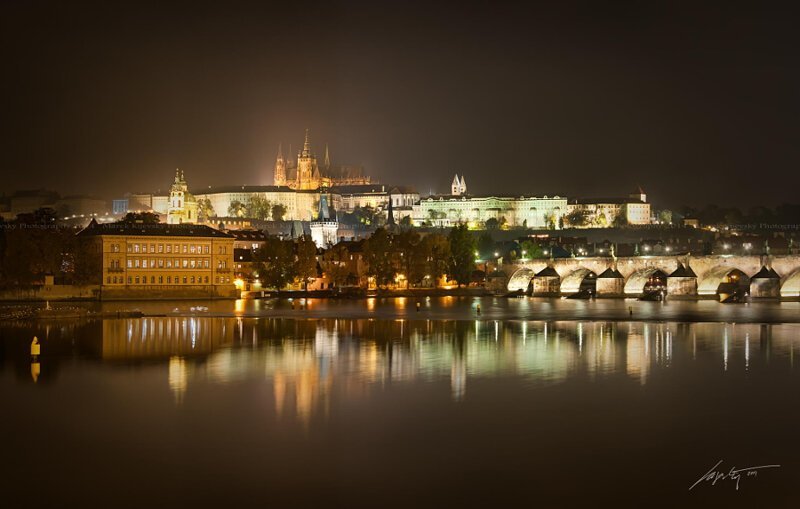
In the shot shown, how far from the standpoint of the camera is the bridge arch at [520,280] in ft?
272

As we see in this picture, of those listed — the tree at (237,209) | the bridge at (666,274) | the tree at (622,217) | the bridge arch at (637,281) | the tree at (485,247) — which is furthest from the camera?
the tree at (622,217)

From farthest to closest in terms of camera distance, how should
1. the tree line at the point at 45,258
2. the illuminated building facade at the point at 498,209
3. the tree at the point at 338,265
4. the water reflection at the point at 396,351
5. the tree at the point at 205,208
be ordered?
the illuminated building facade at the point at 498,209 → the tree at the point at 205,208 → the tree at the point at 338,265 → the tree line at the point at 45,258 → the water reflection at the point at 396,351

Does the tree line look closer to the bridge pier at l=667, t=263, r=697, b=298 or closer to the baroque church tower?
the bridge pier at l=667, t=263, r=697, b=298

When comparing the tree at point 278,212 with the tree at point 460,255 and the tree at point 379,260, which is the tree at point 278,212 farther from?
the tree at point 379,260

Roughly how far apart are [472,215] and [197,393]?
5995 inches

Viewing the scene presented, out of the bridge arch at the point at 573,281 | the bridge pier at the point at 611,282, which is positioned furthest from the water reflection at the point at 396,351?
the bridge arch at the point at 573,281

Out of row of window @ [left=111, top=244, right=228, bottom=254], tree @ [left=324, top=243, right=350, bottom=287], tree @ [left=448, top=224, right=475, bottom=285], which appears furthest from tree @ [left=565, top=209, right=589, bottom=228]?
row of window @ [left=111, top=244, right=228, bottom=254]

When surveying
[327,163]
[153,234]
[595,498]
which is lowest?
[595,498]

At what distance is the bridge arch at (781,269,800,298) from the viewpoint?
63.3 m

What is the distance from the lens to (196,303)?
58625 millimetres

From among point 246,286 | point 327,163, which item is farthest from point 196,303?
point 327,163

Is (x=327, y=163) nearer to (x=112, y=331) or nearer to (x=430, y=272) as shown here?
(x=430, y=272)

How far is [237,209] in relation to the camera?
160 metres

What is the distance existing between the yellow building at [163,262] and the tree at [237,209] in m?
92.6
